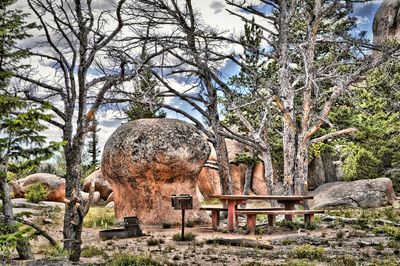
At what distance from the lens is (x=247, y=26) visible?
78.6ft

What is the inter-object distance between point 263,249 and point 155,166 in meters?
6.65

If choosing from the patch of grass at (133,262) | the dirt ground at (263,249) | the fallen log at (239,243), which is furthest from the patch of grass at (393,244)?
the patch of grass at (133,262)

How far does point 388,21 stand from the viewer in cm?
4141

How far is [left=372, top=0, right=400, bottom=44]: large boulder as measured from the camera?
4094cm

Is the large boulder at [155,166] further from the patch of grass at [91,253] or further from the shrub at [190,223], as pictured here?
the patch of grass at [91,253]

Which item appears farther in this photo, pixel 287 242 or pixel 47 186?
pixel 47 186

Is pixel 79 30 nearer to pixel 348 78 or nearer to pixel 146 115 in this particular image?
pixel 348 78

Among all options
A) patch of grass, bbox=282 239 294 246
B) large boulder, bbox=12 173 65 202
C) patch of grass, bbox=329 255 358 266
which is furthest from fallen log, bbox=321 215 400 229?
large boulder, bbox=12 173 65 202

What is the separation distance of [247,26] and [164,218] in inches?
463

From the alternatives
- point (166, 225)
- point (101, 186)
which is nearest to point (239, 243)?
point (166, 225)

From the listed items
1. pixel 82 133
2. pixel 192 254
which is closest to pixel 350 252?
pixel 192 254

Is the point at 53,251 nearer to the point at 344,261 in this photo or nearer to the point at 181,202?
the point at 181,202

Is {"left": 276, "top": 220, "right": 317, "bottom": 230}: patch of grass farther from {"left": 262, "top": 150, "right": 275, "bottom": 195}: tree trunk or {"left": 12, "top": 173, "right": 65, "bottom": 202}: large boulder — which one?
{"left": 12, "top": 173, "right": 65, "bottom": 202}: large boulder

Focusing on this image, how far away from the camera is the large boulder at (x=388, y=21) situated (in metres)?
40.9
